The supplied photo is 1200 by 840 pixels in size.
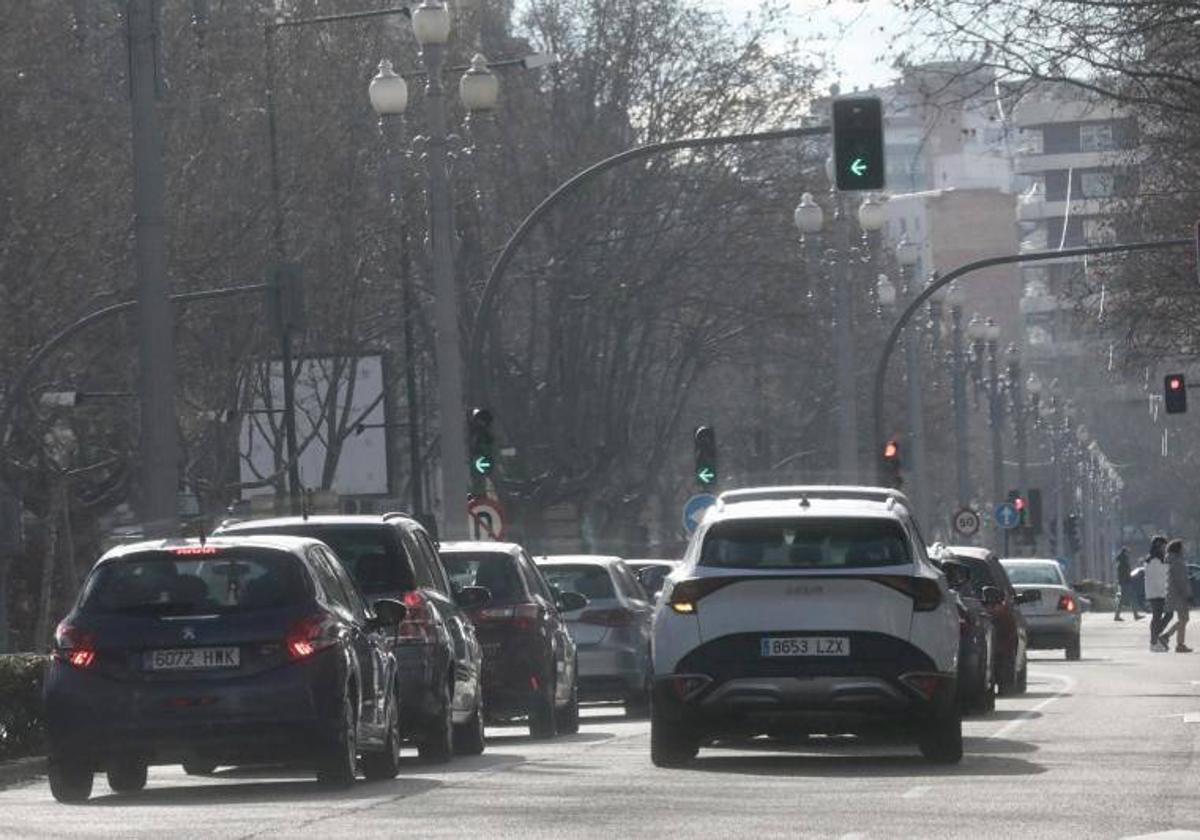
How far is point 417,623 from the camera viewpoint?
2272 cm

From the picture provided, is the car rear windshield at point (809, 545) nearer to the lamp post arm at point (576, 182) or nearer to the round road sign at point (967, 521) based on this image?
the lamp post arm at point (576, 182)

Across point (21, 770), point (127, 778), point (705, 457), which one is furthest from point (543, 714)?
point (705, 457)

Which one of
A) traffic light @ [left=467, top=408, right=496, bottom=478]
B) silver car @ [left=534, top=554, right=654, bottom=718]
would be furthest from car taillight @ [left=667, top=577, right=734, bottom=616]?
traffic light @ [left=467, top=408, right=496, bottom=478]

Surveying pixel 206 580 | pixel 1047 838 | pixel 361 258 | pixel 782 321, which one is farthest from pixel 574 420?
pixel 1047 838

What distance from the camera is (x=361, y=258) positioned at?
52719mm

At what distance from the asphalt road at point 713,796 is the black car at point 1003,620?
7.33 meters

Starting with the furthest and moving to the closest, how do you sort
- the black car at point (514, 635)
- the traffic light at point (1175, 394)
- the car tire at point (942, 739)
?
the traffic light at point (1175, 394) → the black car at point (514, 635) → the car tire at point (942, 739)

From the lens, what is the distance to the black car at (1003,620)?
113ft

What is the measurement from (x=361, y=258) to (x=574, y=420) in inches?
394

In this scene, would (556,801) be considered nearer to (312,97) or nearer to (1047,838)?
(1047,838)

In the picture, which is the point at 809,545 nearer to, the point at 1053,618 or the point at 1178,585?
the point at 1053,618

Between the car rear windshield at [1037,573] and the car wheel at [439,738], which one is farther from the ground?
the car rear windshield at [1037,573]

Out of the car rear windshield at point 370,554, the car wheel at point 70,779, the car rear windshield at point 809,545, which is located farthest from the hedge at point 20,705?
the car rear windshield at point 809,545

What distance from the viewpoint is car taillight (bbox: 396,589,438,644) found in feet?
74.3
